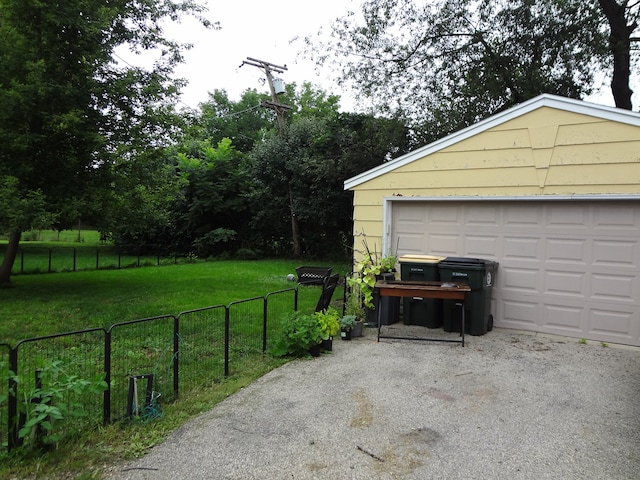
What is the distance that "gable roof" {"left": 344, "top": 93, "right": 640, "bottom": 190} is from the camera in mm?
5535

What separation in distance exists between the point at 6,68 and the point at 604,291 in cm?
1094

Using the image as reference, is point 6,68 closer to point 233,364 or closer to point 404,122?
point 233,364

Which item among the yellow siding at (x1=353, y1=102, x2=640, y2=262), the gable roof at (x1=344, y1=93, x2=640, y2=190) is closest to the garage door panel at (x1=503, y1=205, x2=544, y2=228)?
the yellow siding at (x1=353, y1=102, x2=640, y2=262)

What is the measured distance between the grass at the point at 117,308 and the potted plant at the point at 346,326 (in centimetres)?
121

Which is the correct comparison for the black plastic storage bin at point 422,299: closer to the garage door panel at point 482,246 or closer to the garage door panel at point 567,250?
the garage door panel at point 482,246

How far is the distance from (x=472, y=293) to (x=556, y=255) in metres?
1.30

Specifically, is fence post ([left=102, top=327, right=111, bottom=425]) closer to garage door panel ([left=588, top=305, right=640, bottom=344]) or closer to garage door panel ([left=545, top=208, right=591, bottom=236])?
garage door panel ([left=545, top=208, right=591, bottom=236])

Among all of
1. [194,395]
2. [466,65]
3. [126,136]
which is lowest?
[194,395]

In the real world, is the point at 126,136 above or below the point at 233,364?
above

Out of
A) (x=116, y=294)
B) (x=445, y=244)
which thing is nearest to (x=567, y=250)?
(x=445, y=244)

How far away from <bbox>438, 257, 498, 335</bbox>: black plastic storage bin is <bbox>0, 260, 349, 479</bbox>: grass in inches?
105

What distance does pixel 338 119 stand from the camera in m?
14.8

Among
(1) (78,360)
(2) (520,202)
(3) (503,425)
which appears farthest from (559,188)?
(1) (78,360)

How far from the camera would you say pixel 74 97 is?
9.10m
